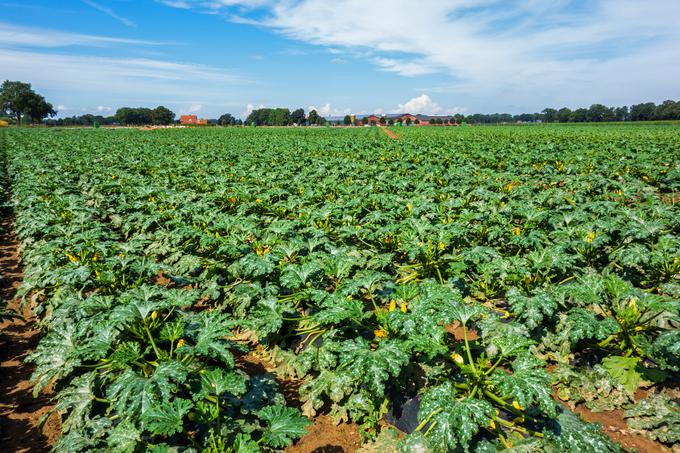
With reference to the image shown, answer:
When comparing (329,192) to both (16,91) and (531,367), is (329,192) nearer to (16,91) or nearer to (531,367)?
(531,367)

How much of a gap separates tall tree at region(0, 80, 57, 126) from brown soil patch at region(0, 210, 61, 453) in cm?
13953

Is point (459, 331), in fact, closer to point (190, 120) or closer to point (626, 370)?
Answer: point (626, 370)

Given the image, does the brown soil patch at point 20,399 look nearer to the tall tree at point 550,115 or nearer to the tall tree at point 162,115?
the tall tree at point 162,115

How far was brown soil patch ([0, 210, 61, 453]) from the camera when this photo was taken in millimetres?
3205

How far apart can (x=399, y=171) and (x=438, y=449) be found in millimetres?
12016

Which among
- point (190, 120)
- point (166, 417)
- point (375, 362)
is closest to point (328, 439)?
point (375, 362)

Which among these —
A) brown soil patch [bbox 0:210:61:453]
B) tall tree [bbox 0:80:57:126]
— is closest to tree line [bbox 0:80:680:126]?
tall tree [bbox 0:80:57:126]

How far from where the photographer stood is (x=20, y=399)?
3711 millimetres

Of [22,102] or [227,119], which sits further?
[227,119]

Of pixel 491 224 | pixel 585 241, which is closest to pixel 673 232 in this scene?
pixel 585 241

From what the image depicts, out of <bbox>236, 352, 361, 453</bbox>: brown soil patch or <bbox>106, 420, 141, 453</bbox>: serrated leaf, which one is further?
<bbox>236, 352, 361, 453</bbox>: brown soil patch

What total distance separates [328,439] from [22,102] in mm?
145029

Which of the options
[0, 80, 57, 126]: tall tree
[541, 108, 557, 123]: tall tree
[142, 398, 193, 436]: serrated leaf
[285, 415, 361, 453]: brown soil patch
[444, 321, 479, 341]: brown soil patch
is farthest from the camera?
[541, 108, 557, 123]: tall tree

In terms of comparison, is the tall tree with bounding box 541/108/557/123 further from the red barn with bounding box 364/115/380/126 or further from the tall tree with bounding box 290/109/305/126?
the tall tree with bounding box 290/109/305/126
